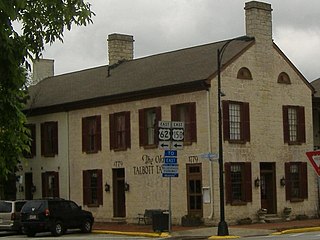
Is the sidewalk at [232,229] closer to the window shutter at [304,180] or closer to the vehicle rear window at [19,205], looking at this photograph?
the window shutter at [304,180]

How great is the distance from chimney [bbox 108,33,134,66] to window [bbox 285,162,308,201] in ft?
43.3

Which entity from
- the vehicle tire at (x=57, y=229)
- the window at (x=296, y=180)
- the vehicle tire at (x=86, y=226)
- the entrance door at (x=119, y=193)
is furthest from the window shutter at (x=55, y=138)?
the window at (x=296, y=180)

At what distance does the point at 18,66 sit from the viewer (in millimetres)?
6230

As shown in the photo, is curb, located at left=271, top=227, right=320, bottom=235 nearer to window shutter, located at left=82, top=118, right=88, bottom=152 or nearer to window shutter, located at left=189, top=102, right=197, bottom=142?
window shutter, located at left=189, top=102, right=197, bottom=142

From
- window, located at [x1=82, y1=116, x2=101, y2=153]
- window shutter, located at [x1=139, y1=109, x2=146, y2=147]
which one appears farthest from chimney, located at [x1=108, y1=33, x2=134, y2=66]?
window shutter, located at [x1=139, y1=109, x2=146, y2=147]

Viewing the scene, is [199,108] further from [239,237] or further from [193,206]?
[239,237]

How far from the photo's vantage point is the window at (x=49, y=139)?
1677 inches

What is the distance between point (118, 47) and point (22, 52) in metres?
38.3

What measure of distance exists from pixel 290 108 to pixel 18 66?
32.0 metres

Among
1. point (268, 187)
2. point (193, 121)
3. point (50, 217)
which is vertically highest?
point (193, 121)

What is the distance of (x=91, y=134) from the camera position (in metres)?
40.2

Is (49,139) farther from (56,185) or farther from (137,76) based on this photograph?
(137,76)

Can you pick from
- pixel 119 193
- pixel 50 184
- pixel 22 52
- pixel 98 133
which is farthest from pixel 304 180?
pixel 22 52

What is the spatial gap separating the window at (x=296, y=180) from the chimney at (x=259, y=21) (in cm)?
646
